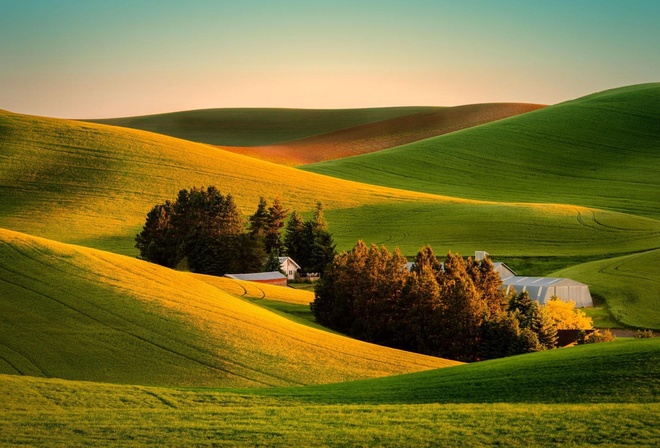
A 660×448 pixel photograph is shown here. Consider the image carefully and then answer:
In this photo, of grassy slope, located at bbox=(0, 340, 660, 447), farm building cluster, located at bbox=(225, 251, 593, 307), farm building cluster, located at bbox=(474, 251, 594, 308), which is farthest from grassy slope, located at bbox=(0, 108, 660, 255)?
grassy slope, located at bbox=(0, 340, 660, 447)

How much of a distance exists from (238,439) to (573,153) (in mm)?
119822

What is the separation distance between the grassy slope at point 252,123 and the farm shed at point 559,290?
385ft

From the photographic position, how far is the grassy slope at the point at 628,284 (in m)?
54.3

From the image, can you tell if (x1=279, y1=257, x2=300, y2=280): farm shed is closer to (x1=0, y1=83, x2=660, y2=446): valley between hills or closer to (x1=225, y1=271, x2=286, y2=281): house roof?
(x1=225, y1=271, x2=286, y2=281): house roof

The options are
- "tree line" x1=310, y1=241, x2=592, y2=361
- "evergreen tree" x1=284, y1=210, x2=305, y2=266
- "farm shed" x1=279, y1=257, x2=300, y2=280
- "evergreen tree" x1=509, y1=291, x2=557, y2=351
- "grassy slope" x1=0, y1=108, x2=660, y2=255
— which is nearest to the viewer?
"tree line" x1=310, y1=241, x2=592, y2=361

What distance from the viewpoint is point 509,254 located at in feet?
258

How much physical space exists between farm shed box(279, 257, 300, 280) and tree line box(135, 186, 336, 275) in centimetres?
104

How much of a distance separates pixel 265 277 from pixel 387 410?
50.0m

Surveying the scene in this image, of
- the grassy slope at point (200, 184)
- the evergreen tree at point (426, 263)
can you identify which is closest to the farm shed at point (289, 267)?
the grassy slope at point (200, 184)

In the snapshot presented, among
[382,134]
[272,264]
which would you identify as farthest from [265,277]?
[382,134]

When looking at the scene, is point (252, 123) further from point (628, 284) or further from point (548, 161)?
point (628, 284)

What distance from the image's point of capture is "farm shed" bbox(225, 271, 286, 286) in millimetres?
69500

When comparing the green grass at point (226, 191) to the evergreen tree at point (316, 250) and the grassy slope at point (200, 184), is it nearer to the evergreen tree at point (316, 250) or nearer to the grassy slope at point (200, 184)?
the grassy slope at point (200, 184)

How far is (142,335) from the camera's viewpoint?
3384 cm
